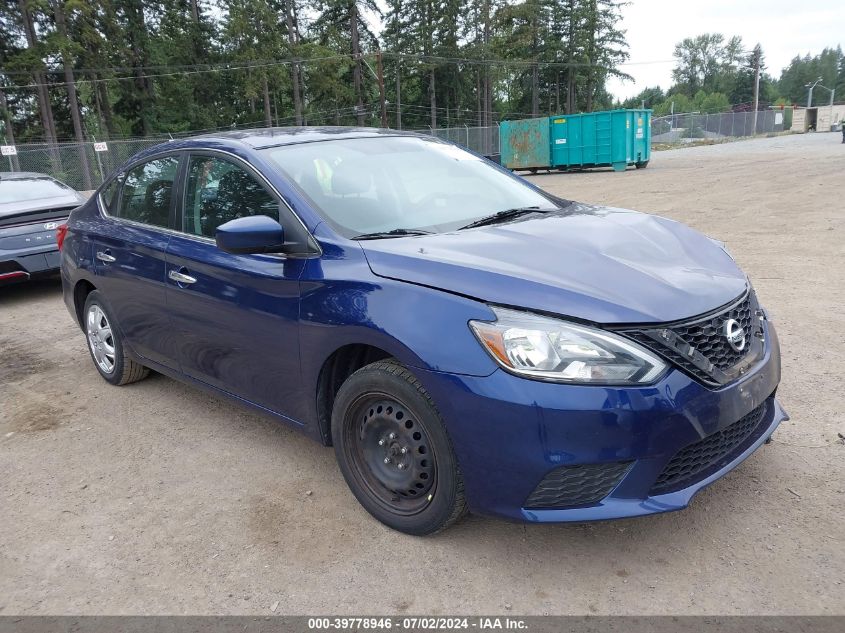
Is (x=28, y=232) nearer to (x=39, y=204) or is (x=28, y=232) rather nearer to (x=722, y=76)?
(x=39, y=204)

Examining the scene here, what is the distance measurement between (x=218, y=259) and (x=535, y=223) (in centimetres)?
156

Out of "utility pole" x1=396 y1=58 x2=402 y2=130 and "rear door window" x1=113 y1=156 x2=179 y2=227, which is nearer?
"rear door window" x1=113 y1=156 x2=179 y2=227

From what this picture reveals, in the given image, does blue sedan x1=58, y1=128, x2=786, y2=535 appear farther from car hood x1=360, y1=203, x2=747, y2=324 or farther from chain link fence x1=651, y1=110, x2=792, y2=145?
chain link fence x1=651, y1=110, x2=792, y2=145

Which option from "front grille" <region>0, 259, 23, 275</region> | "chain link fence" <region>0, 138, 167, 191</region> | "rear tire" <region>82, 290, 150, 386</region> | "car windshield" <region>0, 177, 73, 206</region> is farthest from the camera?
"chain link fence" <region>0, 138, 167, 191</region>

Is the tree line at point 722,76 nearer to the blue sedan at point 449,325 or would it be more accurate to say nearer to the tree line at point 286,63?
the tree line at point 286,63

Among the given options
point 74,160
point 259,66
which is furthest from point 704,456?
point 259,66

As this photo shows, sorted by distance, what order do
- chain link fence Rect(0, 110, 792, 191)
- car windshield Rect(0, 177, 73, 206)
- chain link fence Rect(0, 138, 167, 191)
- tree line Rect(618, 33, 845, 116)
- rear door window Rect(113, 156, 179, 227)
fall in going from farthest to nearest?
1. tree line Rect(618, 33, 845, 116)
2. chain link fence Rect(0, 110, 792, 191)
3. chain link fence Rect(0, 138, 167, 191)
4. car windshield Rect(0, 177, 73, 206)
5. rear door window Rect(113, 156, 179, 227)

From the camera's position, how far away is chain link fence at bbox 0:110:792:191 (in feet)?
86.9

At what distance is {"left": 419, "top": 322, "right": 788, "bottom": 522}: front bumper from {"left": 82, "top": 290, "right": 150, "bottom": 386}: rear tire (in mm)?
2919

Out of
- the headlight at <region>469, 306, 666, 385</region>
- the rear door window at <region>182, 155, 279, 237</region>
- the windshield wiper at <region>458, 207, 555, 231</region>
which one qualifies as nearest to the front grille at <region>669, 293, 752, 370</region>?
the headlight at <region>469, 306, 666, 385</region>

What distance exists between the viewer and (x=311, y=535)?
2.85 m

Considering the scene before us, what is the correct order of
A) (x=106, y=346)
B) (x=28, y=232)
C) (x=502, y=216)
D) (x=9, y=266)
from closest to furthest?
(x=502, y=216)
(x=106, y=346)
(x=9, y=266)
(x=28, y=232)

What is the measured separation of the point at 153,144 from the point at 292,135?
1986cm

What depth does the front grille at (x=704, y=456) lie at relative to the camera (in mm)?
2354
